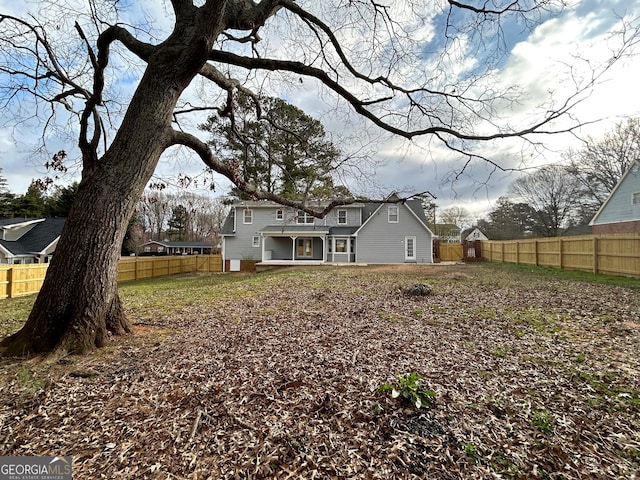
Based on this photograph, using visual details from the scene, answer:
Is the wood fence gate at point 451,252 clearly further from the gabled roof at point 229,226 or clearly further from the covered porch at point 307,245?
the gabled roof at point 229,226

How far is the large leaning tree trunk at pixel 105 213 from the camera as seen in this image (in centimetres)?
328

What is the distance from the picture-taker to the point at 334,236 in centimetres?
2089

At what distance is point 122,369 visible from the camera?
299cm

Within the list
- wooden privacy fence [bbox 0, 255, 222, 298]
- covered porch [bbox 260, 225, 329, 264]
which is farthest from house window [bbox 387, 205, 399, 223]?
wooden privacy fence [bbox 0, 255, 222, 298]

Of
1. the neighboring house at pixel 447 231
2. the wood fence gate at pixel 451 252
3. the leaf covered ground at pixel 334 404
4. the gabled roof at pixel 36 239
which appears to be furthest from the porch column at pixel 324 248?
the neighboring house at pixel 447 231

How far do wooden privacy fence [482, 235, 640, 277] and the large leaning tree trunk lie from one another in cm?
1448

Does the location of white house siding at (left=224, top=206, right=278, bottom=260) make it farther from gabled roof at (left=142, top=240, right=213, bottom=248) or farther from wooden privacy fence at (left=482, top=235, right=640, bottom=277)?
gabled roof at (left=142, top=240, right=213, bottom=248)

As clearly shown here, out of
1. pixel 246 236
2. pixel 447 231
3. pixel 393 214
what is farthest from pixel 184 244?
pixel 447 231

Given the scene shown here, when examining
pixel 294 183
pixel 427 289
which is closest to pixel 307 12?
pixel 294 183

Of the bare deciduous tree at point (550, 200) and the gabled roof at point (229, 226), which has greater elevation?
the bare deciduous tree at point (550, 200)

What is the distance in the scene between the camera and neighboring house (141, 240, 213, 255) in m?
40.7

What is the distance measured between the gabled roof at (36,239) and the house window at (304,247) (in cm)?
1734

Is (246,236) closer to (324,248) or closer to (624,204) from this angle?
(324,248)

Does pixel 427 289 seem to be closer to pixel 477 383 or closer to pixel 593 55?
pixel 477 383
